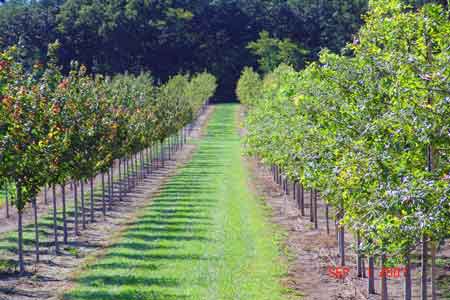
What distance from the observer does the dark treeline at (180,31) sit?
106062 mm

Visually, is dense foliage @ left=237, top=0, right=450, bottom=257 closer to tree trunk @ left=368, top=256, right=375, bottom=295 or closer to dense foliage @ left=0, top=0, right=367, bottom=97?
tree trunk @ left=368, top=256, right=375, bottom=295

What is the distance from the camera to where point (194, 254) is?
24234mm

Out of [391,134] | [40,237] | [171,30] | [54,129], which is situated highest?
[171,30]

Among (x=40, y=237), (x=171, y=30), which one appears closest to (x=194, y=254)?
(x=40, y=237)

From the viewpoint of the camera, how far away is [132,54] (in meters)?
112

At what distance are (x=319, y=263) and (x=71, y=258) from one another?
7530 mm

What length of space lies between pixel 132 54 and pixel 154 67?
3866 mm

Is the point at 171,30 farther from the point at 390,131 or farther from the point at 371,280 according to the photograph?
the point at 390,131

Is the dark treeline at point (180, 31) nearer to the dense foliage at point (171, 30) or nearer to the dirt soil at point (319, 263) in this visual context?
the dense foliage at point (171, 30)

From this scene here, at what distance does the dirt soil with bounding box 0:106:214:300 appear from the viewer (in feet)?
64.7

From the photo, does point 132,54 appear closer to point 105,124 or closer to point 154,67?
point 154,67

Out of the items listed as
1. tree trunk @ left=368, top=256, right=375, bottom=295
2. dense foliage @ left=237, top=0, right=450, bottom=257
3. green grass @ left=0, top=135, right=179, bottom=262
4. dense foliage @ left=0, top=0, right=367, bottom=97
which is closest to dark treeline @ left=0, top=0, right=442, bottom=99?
dense foliage @ left=0, top=0, right=367, bottom=97

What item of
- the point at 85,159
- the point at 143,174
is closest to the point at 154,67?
the point at 143,174

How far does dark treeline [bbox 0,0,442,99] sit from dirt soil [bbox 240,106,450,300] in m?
71.5
